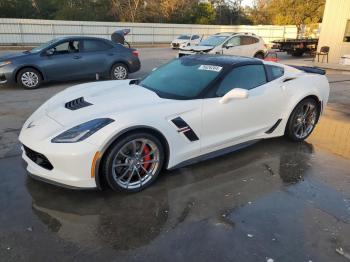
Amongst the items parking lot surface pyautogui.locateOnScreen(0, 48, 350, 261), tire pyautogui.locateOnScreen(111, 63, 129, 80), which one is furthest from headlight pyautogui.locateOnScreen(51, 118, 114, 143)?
tire pyautogui.locateOnScreen(111, 63, 129, 80)

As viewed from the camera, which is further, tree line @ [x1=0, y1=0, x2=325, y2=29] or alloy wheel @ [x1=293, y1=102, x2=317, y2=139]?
tree line @ [x1=0, y1=0, x2=325, y2=29]

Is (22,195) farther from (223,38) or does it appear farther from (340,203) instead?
(223,38)

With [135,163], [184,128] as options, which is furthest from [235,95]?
[135,163]

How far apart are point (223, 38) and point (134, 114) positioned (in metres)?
13.5

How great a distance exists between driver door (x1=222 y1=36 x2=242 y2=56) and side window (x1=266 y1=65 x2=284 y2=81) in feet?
35.9

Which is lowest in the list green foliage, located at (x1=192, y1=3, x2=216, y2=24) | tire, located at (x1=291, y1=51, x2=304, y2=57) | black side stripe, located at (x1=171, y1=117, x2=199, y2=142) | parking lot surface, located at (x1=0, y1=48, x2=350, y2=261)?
tire, located at (x1=291, y1=51, x2=304, y2=57)

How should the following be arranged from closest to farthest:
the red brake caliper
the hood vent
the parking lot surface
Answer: the parking lot surface < the red brake caliper < the hood vent

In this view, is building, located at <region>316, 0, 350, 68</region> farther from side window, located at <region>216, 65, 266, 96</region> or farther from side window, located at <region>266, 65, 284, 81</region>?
side window, located at <region>216, 65, 266, 96</region>

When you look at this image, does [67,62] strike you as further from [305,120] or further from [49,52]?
[305,120]

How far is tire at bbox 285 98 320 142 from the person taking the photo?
5305mm

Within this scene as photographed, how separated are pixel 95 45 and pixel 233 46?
7.62 meters

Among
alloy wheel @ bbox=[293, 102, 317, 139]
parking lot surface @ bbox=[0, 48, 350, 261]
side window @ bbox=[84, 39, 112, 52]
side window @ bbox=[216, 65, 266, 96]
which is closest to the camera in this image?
parking lot surface @ bbox=[0, 48, 350, 261]

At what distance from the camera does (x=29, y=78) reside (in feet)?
31.4

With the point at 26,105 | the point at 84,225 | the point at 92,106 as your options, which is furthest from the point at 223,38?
the point at 84,225
